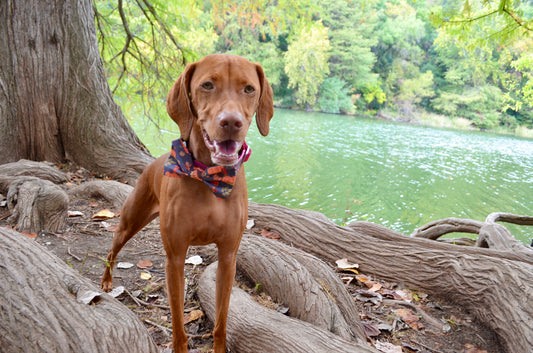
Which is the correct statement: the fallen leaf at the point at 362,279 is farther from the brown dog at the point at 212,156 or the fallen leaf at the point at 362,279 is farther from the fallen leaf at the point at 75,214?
the fallen leaf at the point at 75,214

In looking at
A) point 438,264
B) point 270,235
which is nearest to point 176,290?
point 270,235

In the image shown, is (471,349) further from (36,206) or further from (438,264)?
(36,206)

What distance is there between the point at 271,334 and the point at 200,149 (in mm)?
1168

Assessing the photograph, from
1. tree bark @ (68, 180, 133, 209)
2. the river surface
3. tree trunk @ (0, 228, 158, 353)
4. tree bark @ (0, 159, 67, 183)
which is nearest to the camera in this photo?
tree trunk @ (0, 228, 158, 353)

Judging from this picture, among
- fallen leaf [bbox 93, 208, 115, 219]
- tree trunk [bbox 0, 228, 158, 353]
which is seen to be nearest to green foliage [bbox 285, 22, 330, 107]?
fallen leaf [bbox 93, 208, 115, 219]

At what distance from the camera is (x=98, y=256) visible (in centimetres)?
304

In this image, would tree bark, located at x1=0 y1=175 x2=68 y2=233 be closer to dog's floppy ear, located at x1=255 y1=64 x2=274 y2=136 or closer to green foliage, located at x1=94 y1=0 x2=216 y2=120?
dog's floppy ear, located at x1=255 y1=64 x2=274 y2=136

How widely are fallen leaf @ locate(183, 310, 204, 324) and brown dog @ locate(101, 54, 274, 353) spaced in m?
0.48

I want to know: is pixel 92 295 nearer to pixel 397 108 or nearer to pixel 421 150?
pixel 421 150

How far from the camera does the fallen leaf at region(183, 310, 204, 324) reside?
2.40 meters

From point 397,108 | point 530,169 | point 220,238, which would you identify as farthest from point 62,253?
point 397,108

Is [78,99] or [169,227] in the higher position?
[78,99]

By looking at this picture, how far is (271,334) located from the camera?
2061mm

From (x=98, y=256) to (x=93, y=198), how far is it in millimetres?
1562
